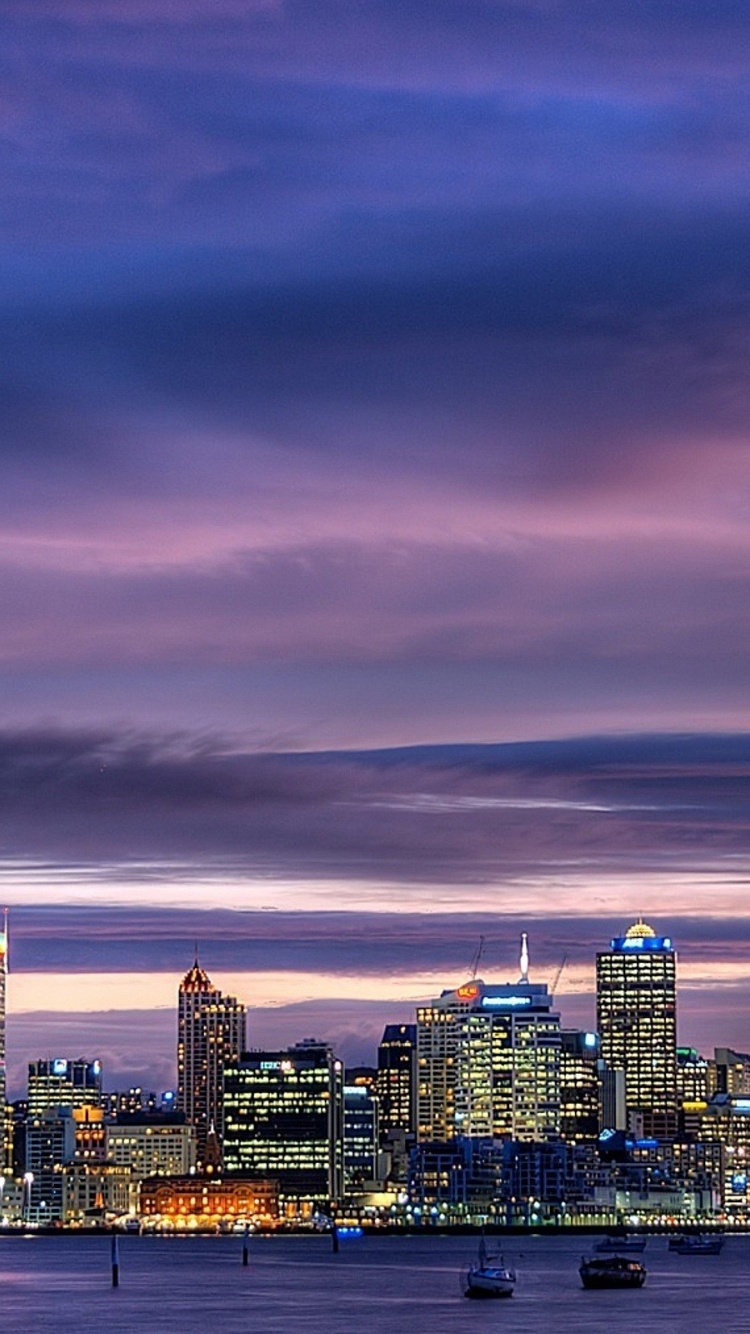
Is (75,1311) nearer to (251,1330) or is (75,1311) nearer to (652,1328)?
(251,1330)

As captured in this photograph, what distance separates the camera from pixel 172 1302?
194000mm

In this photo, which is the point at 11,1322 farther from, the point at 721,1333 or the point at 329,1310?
the point at 721,1333

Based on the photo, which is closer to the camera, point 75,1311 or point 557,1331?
point 557,1331

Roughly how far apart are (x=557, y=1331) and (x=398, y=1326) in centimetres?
1039

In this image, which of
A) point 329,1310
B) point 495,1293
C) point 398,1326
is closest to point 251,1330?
point 398,1326

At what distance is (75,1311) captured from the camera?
183375 millimetres

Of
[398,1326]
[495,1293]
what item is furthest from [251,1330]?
[495,1293]

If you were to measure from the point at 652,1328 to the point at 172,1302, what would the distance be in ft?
141

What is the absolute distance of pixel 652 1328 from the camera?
543 ft

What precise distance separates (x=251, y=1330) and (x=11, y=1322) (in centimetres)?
1836

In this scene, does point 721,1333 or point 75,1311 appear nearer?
point 721,1333

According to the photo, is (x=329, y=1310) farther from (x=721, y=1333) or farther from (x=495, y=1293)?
(x=721, y=1333)

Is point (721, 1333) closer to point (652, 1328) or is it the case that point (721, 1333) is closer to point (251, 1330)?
point (652, 1328)

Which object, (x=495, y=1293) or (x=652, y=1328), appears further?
(x=495, y=1293)
